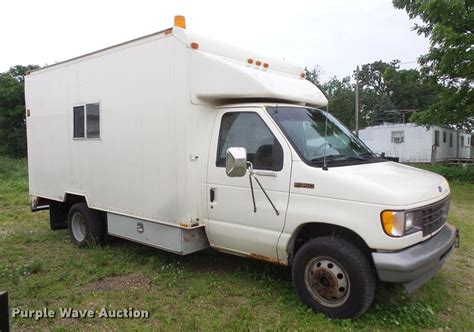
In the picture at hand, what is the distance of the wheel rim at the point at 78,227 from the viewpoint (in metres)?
6.86

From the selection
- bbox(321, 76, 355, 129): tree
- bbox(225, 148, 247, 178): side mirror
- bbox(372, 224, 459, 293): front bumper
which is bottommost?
bbox(372, 224, 459, 293): front bumper

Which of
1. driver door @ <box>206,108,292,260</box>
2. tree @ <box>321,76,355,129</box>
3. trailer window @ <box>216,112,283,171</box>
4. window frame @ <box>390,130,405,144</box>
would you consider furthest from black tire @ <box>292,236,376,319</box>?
tree @ <box>321,76,355,129</box>

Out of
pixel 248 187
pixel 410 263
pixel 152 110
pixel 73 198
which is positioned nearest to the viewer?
pixel 410 263

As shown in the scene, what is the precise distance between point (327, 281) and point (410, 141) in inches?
1130

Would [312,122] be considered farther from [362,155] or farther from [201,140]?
[201,140]

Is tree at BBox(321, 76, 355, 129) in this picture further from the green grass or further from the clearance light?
the clearance light

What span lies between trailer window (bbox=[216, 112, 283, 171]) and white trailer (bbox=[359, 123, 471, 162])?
2643cm

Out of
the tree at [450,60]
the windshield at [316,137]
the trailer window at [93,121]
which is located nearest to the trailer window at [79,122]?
the trailer window at [93,121]

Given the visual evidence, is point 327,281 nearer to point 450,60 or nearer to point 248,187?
point 248,187

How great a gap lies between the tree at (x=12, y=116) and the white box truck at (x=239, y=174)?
31407 mm

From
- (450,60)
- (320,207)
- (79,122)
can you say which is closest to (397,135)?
(450,60)

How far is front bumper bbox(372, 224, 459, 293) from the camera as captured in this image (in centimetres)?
361

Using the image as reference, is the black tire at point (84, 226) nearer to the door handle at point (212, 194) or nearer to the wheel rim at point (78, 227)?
the wheel rim at point (78, 227)

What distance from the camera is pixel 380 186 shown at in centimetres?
373
